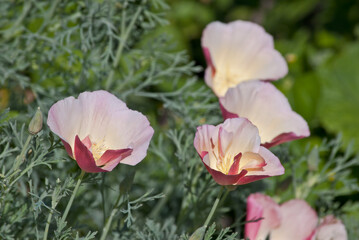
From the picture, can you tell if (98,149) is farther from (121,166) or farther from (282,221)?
(121,166)

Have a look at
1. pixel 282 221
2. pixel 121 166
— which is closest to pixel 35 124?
pixel 282 221

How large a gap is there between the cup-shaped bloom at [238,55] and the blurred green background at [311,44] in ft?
1.71

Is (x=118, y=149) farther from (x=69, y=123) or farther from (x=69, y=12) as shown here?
(x=69, y=12)

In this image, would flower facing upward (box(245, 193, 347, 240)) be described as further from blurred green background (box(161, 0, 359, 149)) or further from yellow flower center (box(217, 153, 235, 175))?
blurred green background (box(161, 0, 359, 149))

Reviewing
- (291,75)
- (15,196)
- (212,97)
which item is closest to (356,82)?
(291,75)

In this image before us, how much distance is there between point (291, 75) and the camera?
196 cm

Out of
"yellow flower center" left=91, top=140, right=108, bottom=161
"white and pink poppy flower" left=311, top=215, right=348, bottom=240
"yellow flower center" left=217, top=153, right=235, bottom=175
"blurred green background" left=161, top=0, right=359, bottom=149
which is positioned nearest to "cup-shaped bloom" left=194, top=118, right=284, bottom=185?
"yellow flower center" left=217, top=153, right=235, bottom=175

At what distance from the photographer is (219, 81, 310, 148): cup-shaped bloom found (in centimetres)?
79

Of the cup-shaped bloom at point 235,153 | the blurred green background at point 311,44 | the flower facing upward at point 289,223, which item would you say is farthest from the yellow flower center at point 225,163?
the blurred green background at point 311,44

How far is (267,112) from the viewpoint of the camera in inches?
31.9

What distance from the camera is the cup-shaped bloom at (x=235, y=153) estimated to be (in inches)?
26.0

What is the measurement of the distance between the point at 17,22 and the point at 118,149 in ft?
1.86

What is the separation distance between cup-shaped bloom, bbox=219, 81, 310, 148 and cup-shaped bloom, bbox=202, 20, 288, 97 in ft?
0.49

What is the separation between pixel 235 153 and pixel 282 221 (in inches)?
8.8
